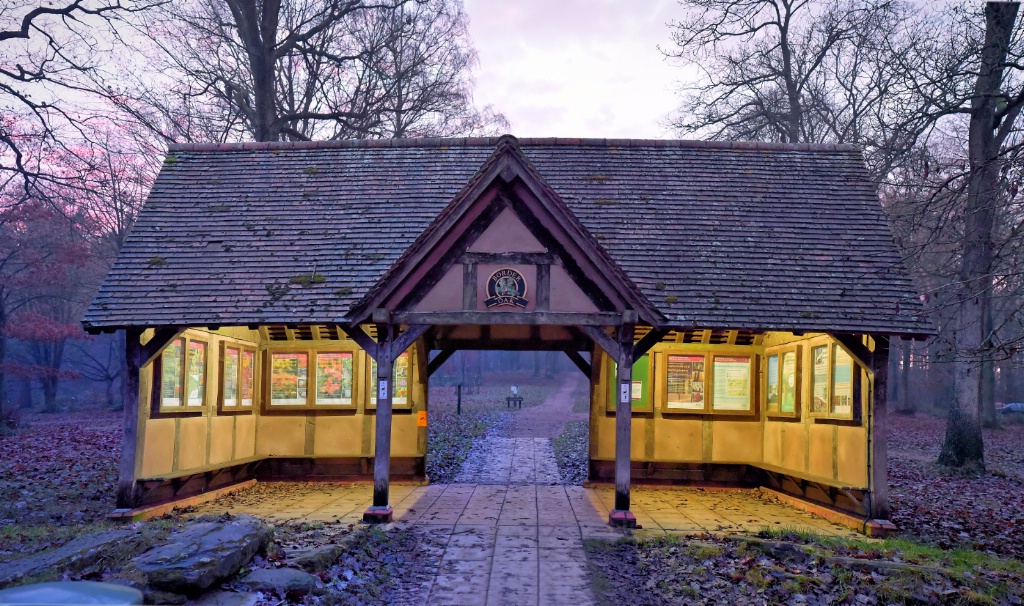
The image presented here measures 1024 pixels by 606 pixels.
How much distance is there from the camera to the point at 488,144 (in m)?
17.2

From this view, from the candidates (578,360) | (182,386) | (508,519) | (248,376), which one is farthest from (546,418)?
(508,519)

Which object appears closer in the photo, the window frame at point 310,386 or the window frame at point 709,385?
the window frame at point 709,385

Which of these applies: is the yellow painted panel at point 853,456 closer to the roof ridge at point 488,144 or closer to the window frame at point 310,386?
the roof ridge at point 488,144

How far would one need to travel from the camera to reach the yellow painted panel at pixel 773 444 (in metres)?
15.0

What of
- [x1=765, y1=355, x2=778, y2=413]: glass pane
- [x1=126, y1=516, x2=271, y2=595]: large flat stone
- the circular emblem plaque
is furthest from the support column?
[x1=765, y1=355, x2=778, y2=413]: glass pane

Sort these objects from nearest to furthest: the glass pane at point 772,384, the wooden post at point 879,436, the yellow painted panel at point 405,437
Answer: the wooden post at point 879,436 < the glass pane at point 772,384 < the yellow painted panel at point 405,437

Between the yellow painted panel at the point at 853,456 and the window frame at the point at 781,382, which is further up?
the window frame at the point at 781,382

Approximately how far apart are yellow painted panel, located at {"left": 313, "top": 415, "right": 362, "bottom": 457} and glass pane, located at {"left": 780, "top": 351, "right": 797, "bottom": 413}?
8.13m

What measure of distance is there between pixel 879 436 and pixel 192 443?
427 inches

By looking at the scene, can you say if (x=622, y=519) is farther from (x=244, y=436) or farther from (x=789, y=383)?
(x=244, y=436)

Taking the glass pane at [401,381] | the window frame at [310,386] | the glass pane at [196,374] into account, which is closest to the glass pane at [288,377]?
the window frame at [310,386]

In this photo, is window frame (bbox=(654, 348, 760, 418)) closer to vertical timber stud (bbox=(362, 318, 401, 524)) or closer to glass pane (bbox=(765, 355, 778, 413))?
glass pane (bbox=(765, 355, 778, 413))

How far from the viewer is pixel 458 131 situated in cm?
2878

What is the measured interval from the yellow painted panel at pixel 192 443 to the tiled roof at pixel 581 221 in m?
2.11
